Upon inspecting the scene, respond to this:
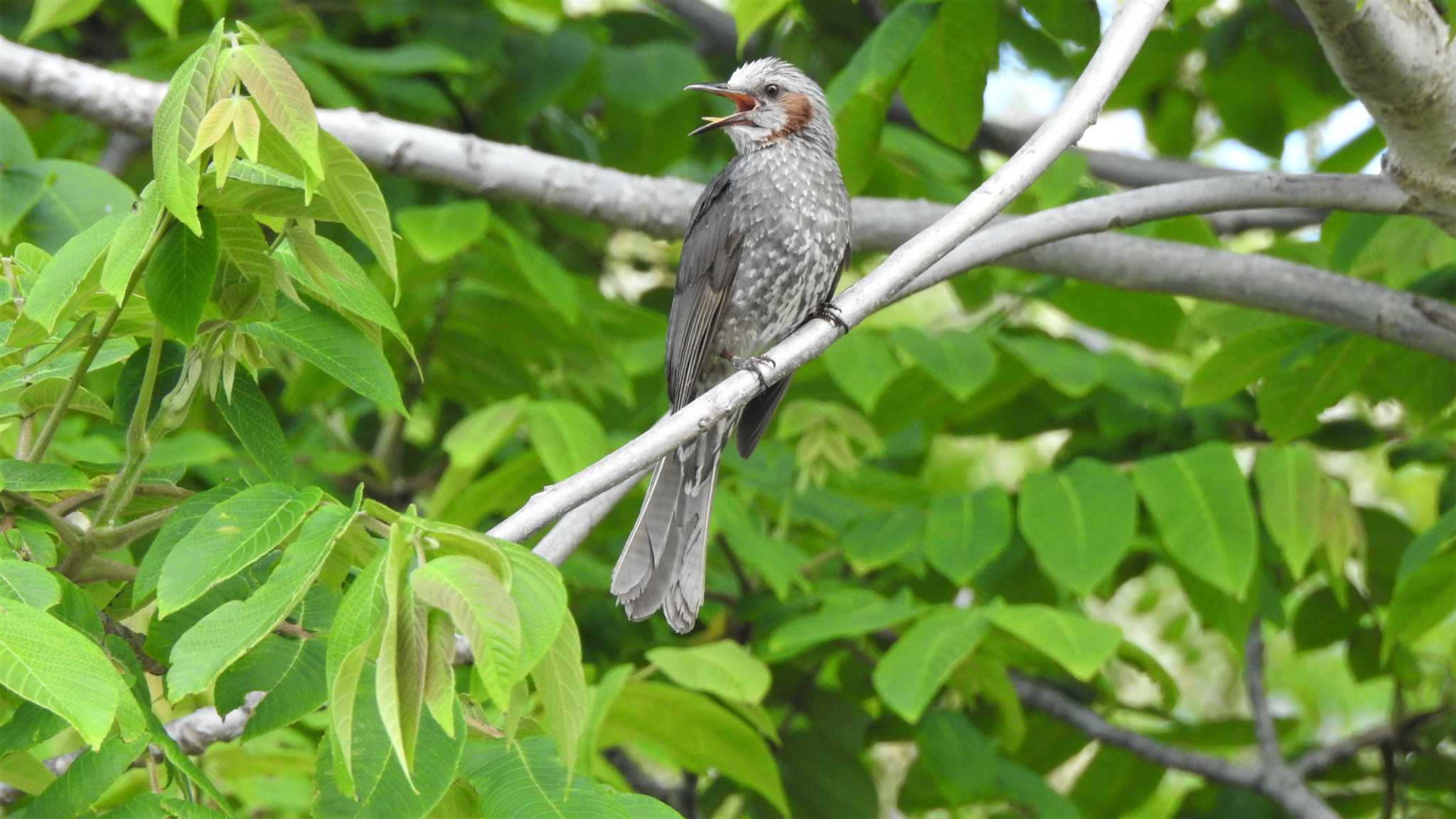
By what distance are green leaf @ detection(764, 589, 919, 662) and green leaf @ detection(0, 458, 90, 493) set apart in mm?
1745

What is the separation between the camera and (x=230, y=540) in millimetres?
1805

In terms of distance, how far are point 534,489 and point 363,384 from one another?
5.52 ft

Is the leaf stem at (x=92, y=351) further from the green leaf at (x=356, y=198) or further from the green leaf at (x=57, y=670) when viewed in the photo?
the green leaf at (x=57, y=670)

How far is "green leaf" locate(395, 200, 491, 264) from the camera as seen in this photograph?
3.65 metres

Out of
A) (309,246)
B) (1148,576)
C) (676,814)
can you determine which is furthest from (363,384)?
(1148,576)

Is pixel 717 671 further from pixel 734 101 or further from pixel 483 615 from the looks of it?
pixel 734 101

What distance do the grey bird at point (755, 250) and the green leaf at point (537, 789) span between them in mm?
1663

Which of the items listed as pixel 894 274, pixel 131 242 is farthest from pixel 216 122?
pixel 894 274

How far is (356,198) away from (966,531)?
2.07 m

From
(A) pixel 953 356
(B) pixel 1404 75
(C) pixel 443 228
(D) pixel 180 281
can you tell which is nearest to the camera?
(D) pixel 180 281

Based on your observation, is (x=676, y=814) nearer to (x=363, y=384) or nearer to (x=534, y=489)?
(x=363, y=384)

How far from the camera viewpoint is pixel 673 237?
155 inches

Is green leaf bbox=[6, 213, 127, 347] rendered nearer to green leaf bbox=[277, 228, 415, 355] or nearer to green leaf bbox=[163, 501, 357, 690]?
green leaf bbox=[277, 228, 415, 355]

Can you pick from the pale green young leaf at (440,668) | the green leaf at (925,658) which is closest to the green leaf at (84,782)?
the pale green young leaf at (440,668)
